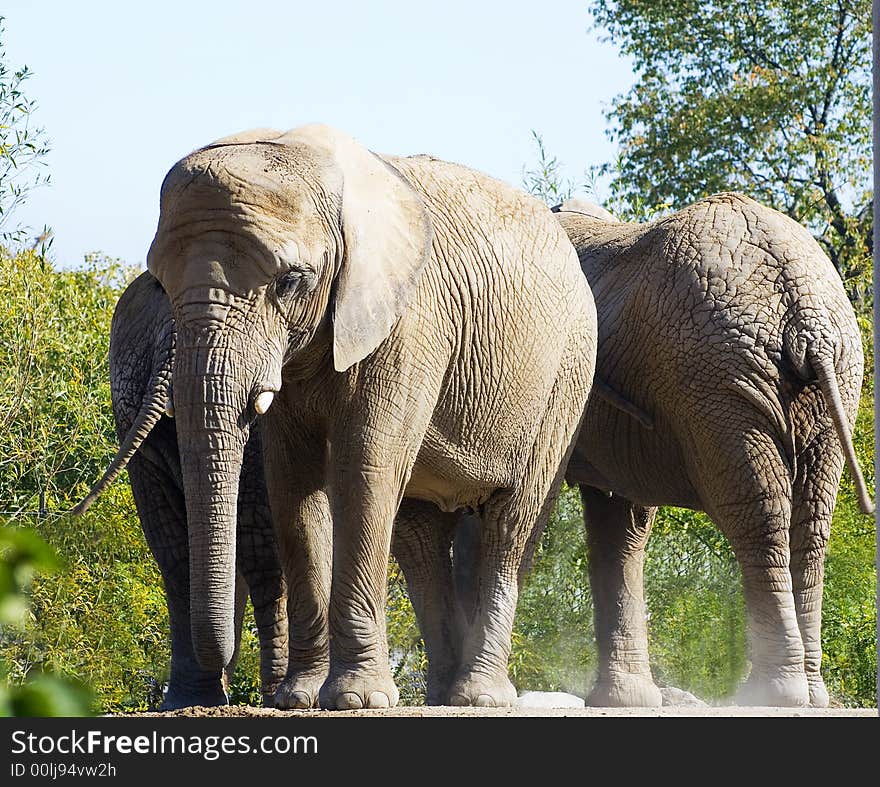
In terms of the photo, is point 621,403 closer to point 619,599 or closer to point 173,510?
point 619,599

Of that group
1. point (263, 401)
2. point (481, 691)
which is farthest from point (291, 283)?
point (481, 691)

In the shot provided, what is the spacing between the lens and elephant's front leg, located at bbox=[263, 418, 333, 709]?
240 inches

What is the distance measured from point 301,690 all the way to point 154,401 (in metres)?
1.24

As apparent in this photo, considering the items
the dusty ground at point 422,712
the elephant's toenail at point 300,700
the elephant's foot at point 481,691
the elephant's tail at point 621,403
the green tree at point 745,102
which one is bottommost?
the dusty ground at point 422,712

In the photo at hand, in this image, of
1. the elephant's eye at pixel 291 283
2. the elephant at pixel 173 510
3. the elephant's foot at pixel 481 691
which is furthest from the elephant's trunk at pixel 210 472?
the elephant's foot at pixel 481 691

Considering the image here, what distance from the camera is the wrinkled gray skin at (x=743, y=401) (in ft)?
24.0

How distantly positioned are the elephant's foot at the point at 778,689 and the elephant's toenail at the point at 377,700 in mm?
2313

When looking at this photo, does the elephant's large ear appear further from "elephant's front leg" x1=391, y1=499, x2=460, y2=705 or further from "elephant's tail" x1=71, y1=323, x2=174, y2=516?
"elephant's front leg" x1=391, y1=499, x2=460, y2=705

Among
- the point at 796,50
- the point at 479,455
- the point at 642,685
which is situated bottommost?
the point at 642,685

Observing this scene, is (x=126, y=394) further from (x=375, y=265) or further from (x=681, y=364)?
(x=681, y=364)

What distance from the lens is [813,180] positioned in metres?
19.3

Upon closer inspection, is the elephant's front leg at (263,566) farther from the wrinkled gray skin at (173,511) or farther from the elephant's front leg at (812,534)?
the elephant's front leg at (812,534)
